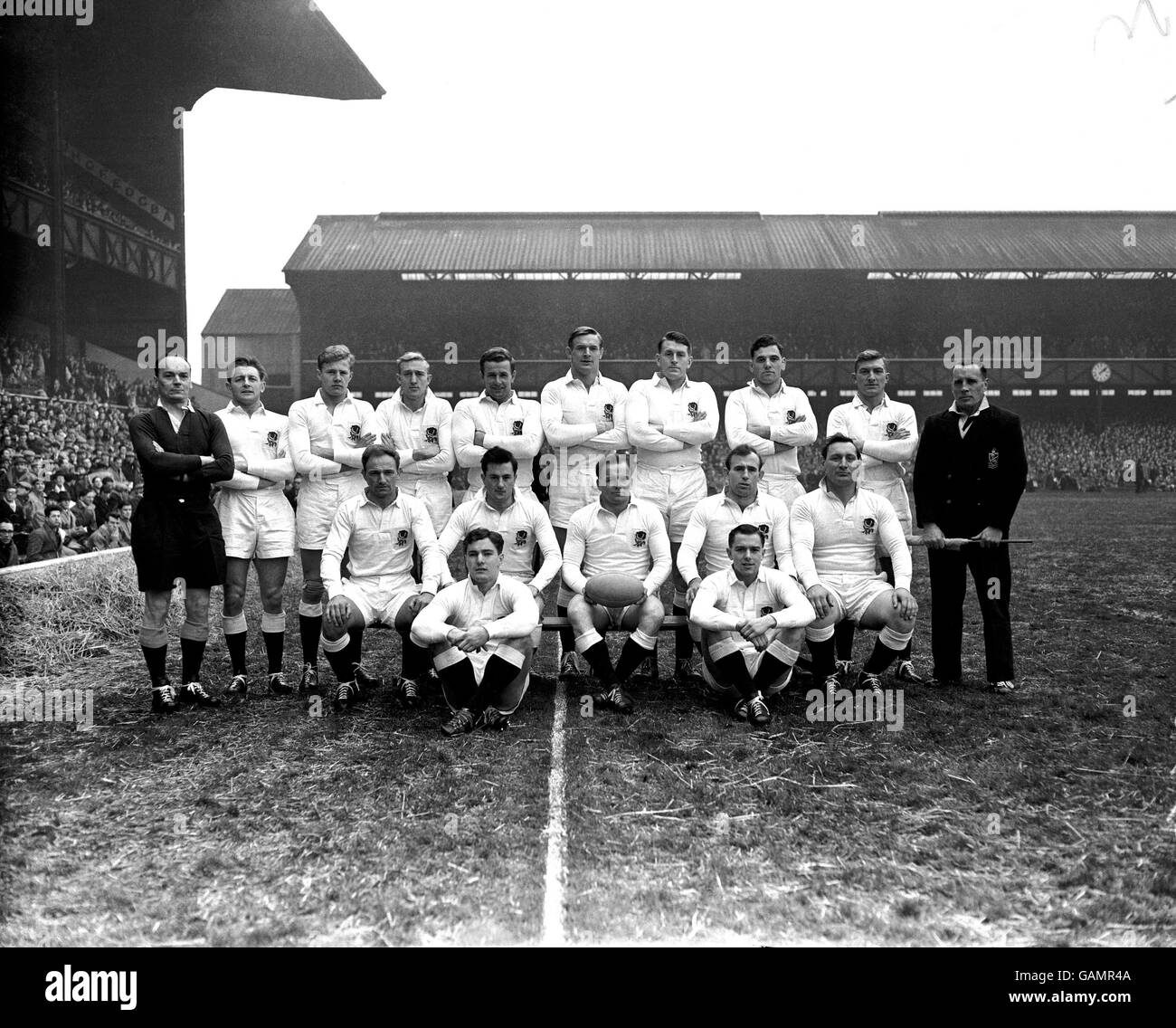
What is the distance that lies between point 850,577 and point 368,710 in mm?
3210

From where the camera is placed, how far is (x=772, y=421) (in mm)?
5980

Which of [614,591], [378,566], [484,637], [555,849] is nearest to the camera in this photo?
[555,849]

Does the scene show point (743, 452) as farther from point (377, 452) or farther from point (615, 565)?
point (377, 452)

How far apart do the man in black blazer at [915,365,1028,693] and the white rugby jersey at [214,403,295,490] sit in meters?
4.28

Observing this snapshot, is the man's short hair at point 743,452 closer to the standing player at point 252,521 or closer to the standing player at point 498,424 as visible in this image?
the standing player at point 498,424

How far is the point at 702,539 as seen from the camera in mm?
5410

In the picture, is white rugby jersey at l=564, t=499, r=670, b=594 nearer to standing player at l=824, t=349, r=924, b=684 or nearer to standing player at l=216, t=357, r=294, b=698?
standing player at l=824, t=349, r=924, b=684

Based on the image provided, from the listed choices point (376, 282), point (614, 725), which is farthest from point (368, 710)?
point (376, 282)

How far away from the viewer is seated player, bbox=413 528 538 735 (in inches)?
178

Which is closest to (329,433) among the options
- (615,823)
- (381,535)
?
(381,535)

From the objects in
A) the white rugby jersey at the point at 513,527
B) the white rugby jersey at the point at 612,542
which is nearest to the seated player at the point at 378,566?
the white rugby jersey at the point at 513,527

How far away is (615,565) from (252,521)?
2.44 meters

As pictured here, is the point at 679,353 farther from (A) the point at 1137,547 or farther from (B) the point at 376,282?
(B) the point at 376,282
